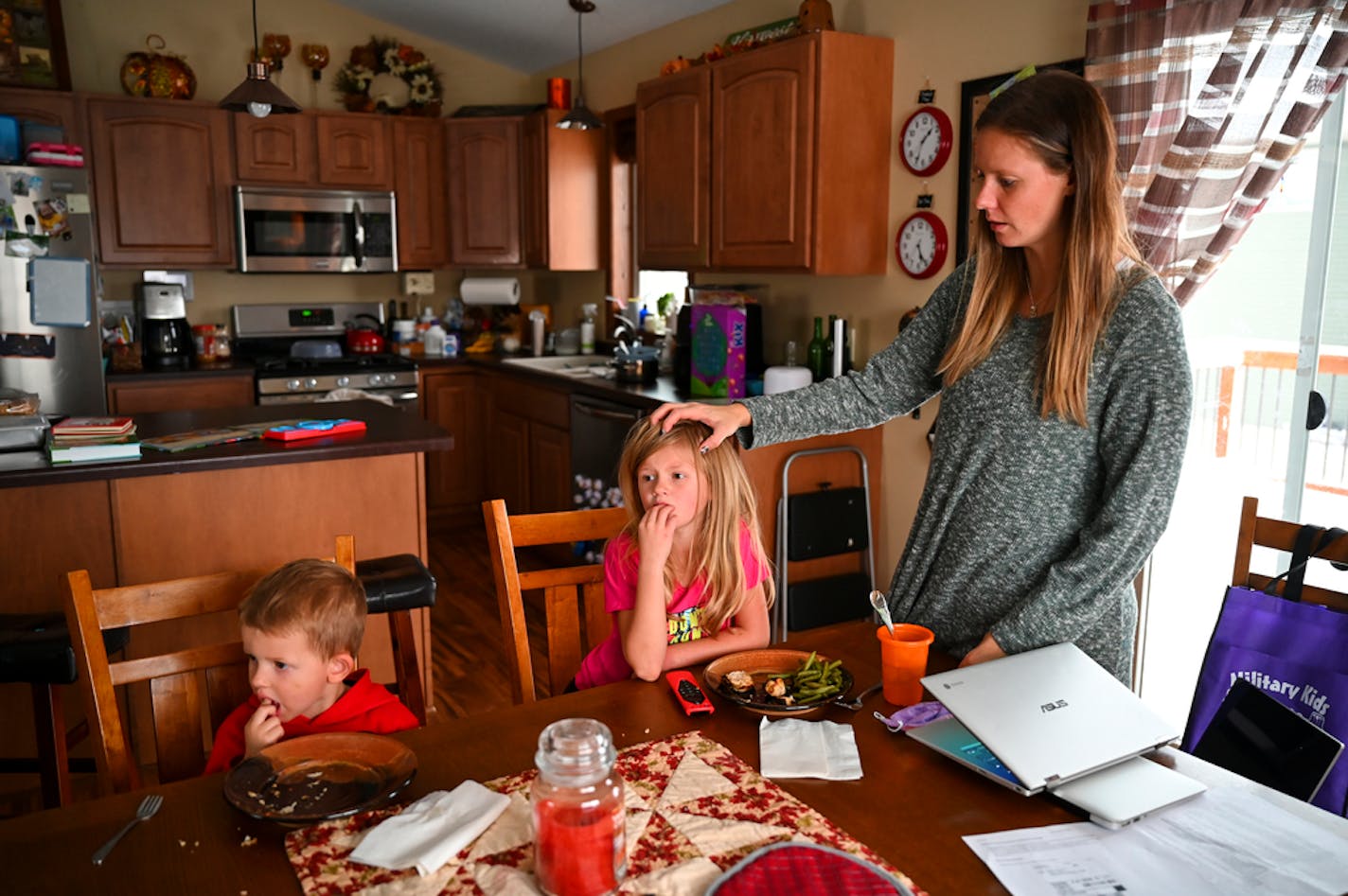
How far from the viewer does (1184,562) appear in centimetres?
279

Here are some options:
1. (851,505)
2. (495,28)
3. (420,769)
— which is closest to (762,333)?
(851,505)

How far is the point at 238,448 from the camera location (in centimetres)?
276

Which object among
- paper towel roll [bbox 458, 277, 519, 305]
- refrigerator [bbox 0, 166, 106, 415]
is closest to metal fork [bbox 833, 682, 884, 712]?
refrigerator [bbox 0, 166, 106, 415]

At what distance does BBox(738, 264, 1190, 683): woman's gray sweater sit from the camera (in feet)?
4.44

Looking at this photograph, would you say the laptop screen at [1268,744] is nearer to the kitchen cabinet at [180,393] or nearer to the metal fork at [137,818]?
the metal fork at [137,818]

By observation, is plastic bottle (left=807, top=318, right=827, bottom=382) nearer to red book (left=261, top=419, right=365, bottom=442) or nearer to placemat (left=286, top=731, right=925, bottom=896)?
red book (left=261, top=419, right=365, bottom=442)

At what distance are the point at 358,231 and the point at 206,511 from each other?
2.86m

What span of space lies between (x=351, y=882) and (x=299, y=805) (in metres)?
0.18

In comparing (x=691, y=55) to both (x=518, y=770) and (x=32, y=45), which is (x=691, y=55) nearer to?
(x=32, y=45)

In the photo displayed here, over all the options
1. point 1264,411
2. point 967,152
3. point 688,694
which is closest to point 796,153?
point 967,152

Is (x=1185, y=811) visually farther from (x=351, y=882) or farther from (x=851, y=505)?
(x=851, y=505)

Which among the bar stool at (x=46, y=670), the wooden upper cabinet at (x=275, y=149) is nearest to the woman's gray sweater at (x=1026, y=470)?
the bar stool at (x=46, y=670)

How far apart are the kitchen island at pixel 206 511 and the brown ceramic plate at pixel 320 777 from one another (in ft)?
5.25

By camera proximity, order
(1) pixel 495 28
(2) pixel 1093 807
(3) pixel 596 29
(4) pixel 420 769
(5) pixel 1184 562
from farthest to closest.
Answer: (1) pixel 495 28 < (3) pixel 596 29 < (5) pixel 1184 562 < (4) pixel 420 769 < (2) pixel 1093 807
